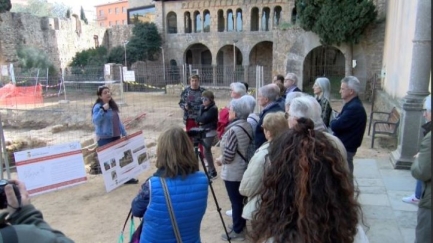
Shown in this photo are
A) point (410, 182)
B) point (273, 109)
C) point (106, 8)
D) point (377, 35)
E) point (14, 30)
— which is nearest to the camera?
point (273, 109)

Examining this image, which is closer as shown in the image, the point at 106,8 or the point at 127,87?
the point at 127,87

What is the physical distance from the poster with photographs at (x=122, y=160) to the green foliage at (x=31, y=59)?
21.6 metres

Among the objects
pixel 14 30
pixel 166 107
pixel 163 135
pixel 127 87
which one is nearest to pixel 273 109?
pixel 163 135

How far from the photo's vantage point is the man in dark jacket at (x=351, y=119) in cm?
380

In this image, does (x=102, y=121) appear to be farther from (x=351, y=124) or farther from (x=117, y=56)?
(x=117, y=56)

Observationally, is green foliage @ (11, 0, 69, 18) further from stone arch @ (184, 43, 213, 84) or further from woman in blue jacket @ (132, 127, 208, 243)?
woman in blue jacket @ (132, 127, 208, 243)

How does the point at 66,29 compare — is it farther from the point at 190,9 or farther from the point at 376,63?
the point at 376,63

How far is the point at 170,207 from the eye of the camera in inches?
86.2

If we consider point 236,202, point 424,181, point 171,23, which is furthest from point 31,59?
point 424,181

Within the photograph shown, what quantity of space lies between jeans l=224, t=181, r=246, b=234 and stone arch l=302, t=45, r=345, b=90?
18.0m

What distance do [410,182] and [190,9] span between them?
26.7m

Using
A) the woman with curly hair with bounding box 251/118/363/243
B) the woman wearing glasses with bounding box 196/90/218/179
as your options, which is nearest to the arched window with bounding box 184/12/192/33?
the woman wearing glasses with bounding box 196/90/218/179

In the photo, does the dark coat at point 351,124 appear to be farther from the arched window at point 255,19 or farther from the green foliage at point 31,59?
the arched window at point 255,19

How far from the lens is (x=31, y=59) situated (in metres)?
24.5
